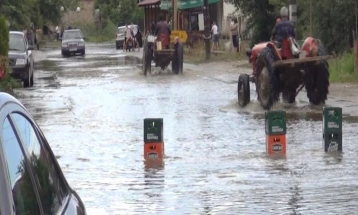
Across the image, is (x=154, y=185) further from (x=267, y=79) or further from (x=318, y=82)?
(x=318, y=82)

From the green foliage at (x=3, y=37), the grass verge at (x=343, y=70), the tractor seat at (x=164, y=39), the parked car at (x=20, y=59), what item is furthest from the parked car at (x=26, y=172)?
the tractor seat at (x=164, y=39)

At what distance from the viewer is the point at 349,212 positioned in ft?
31.6

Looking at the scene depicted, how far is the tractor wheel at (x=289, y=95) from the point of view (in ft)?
66.7

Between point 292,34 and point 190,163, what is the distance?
727cm

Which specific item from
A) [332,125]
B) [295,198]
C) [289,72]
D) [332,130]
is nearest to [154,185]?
[295,198]

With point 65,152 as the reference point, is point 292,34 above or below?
above

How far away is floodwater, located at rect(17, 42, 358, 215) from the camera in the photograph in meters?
10.4

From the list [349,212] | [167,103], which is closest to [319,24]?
[167,103]

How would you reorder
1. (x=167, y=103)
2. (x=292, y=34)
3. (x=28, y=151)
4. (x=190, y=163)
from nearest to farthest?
(x=28, y=151), (x=190, y=163), (x=292, y=34), (x=167, y=103)

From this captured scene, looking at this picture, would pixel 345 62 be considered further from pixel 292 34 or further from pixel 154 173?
pixel 154 173

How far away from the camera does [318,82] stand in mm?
19641

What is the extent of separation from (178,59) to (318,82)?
1184cm

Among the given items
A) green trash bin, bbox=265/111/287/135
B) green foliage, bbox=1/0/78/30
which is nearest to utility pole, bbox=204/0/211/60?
green foliage, bbox=1/0/78/30

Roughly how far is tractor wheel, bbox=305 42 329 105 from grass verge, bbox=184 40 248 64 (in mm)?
18909
